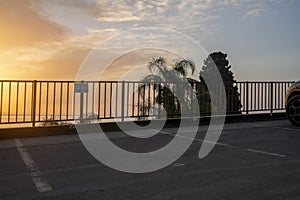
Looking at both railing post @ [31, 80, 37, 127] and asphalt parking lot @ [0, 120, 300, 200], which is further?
railing post @ [31, 80, 37, 127]

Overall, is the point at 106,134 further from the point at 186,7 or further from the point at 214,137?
the point at 186,7

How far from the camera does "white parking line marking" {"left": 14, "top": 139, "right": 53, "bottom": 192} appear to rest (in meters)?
4.37

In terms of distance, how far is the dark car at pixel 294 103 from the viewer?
32.7ft

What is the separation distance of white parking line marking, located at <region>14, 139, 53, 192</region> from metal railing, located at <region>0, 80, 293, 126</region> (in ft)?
6.97

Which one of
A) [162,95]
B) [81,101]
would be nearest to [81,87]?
[81,101]

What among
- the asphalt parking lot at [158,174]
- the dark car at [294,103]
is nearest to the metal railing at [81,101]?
the asphalt parking lot at [158,174]

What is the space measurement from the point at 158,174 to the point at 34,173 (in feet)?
5.84

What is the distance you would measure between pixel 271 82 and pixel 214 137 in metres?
5.77

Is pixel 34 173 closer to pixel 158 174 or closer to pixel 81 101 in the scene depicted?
pixel 158 174

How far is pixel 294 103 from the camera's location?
10086 millimetres

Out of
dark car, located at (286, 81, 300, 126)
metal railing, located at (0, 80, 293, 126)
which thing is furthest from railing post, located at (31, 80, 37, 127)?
dark car, located at (286, 81, 300, 126)

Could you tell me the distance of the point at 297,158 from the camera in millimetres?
6145

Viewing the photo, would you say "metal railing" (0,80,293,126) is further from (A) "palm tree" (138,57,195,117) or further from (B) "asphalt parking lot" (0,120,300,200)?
(B) "asphalt parking lot" (0,120,300,200)

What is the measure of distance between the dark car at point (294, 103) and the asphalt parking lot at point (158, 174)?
2396 mm
